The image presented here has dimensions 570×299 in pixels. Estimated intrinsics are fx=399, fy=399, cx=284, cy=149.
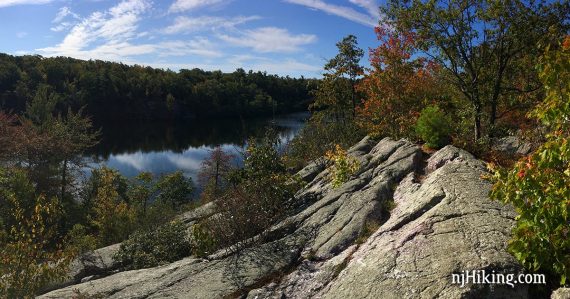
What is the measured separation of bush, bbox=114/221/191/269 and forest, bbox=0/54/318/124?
65.8 metres

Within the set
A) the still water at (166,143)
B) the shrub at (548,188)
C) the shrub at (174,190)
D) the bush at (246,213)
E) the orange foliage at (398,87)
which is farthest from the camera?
the still water at (166,143)

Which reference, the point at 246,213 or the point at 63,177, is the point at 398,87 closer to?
the point at 246,213

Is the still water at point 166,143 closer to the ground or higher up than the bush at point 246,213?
closer to the ground

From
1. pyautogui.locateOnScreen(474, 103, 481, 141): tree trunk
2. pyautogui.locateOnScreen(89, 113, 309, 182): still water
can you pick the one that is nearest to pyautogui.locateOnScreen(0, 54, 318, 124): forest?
pyautogui.locateOnScreen(89, 113, 309, 182): still water

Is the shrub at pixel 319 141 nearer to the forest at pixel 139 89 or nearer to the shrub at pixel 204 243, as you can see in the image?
the shrub at pixel 204 243

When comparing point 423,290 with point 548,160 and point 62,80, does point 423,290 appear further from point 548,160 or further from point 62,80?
point 62,80

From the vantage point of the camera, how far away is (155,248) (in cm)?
1105

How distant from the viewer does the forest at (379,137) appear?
4.16 m

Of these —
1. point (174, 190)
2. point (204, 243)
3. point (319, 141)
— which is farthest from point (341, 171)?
point (174, 190)

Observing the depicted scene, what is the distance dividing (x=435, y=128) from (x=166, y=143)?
182 ft

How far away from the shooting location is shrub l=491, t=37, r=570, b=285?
12.3 feet

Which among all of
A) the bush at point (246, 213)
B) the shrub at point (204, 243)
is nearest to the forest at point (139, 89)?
the bush at point (246, 213)

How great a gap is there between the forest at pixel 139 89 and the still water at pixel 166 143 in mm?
7659

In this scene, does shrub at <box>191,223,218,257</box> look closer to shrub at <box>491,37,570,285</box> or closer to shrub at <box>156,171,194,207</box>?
shrub at <box>491,37,570,285</box>
